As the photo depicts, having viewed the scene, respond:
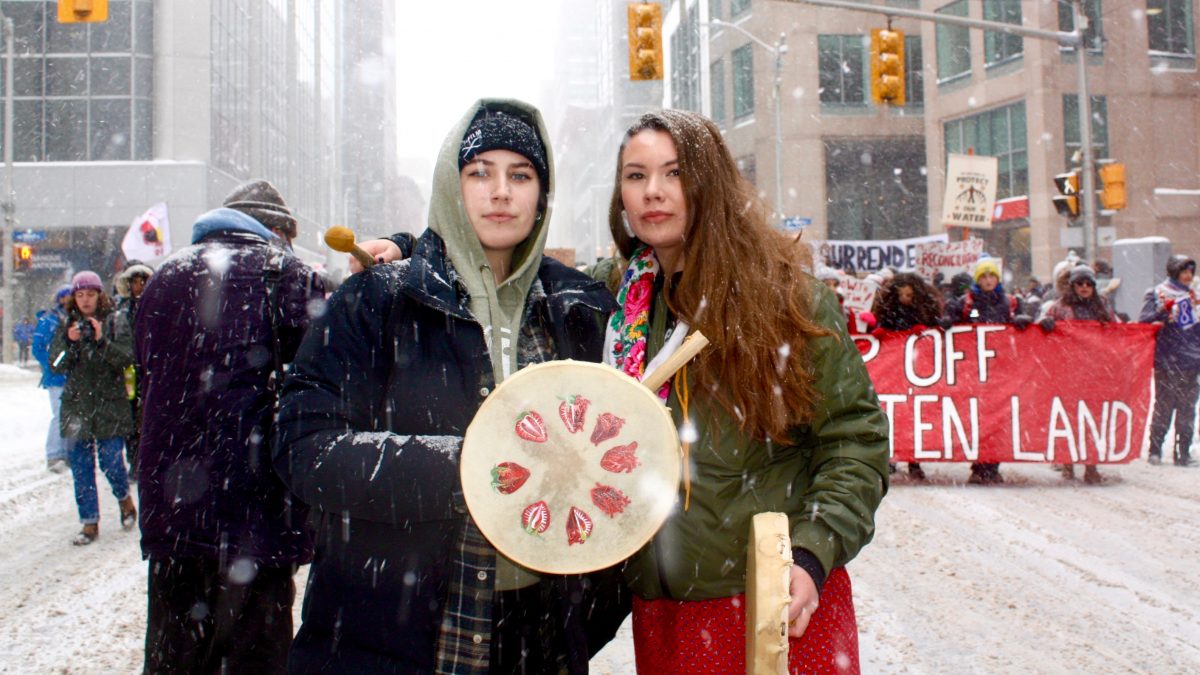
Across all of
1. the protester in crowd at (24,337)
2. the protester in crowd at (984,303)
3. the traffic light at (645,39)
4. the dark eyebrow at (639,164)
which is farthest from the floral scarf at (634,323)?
the protester in crowd at (24,337)

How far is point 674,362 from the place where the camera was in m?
1.78

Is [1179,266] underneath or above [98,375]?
above

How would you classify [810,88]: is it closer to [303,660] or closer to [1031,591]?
[1031,591]

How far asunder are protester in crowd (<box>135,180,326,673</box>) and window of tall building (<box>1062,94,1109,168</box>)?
1151 inches

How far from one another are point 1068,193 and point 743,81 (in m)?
25.6

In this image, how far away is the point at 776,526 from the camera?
1755 millimetres

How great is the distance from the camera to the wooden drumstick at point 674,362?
1.76 m

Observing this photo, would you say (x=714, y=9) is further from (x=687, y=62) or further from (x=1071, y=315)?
(x=1071, y=315)

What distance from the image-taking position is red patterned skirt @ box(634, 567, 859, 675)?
199 cm

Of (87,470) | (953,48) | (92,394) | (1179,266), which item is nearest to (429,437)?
(87,470)

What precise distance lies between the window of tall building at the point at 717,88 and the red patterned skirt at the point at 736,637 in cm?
3956

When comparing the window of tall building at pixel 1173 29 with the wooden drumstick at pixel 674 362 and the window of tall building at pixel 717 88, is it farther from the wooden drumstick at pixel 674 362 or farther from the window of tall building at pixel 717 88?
the wooden drumstick at pixel 674 362

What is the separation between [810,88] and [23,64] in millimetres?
27082

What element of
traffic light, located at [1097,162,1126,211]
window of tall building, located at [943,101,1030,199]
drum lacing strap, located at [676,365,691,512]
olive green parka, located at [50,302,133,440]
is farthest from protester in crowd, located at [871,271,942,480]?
window of tall building, located at [943,101,1030,199]
